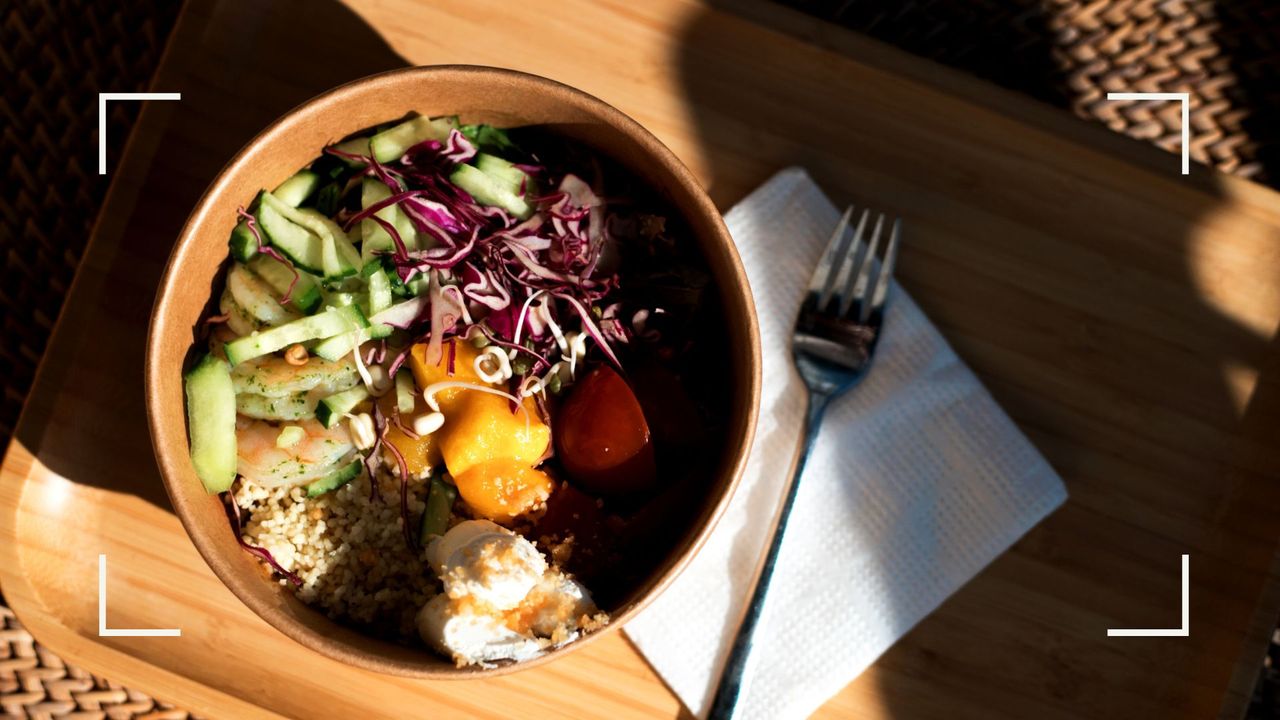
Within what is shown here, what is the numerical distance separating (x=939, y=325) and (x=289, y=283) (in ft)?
3.76

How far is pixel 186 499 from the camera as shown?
4.75 ft

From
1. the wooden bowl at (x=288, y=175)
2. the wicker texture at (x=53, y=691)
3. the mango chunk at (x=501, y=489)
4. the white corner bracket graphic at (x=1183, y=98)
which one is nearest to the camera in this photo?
the wooden bowl at (x=288, y=175)

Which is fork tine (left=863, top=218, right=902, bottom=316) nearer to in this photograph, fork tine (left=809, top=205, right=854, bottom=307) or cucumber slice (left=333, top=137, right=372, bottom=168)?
fork tine (left=809, top=205, right=854, bottom=307)

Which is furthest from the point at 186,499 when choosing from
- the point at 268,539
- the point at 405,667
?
the point at 405,667

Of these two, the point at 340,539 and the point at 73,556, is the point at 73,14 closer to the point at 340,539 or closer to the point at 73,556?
the point at 73,556

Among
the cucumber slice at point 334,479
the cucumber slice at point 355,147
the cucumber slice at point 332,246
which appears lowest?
the cucumber slice at point 334,479

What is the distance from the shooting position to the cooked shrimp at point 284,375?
1.53 m

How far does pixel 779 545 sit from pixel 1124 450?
68 centimetres

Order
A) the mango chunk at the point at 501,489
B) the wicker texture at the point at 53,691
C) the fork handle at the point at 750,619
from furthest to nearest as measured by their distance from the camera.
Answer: the wicker texture at the point at 53,691 → the fork handle at the point at 750,619 → the mango chunk at the point at 501,489

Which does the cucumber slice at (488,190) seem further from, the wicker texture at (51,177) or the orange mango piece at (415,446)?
the wicker texture at (51,177)

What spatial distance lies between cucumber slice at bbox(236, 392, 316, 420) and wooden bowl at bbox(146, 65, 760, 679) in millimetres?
92

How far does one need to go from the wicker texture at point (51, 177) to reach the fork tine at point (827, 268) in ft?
4.89

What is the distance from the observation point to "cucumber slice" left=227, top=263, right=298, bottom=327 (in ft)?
5.02

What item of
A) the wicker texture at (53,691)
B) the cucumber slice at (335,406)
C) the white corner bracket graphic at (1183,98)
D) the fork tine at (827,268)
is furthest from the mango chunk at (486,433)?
the white corner bracket graphic at (1183,98)
